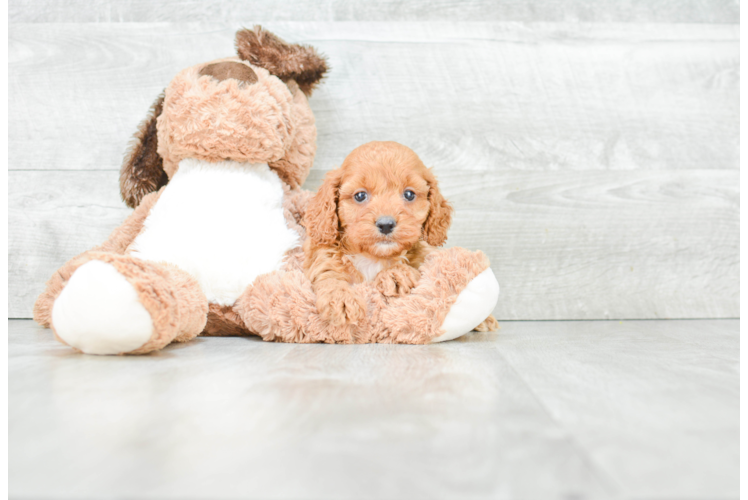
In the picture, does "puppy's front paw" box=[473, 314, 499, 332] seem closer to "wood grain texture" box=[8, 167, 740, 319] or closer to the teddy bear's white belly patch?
"wood grain texture" box=[8, 167, 740, 319]

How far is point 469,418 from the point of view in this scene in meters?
0.55

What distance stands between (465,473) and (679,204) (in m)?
1.23

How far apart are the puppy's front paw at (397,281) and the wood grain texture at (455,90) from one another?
0.45m

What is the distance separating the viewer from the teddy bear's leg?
75 centimetres

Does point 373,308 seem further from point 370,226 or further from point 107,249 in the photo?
point 107,249

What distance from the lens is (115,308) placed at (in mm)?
753

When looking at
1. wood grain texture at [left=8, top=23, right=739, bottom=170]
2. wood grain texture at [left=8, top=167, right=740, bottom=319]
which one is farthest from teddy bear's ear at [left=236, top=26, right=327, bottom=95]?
wood grain texture at [left=8, top=167, right=740, bottom=319]

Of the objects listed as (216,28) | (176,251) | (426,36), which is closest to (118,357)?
(176,251)

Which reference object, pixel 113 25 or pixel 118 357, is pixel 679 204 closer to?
pixel 118 357

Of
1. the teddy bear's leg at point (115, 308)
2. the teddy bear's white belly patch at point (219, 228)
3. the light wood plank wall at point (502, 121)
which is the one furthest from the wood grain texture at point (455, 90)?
the teddy bear's leg at point (115, 308)

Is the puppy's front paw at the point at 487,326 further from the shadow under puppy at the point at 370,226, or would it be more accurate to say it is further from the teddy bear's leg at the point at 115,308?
the teddy bear's leg at the point at 115,308

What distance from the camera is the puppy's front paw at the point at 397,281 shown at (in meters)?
0.99

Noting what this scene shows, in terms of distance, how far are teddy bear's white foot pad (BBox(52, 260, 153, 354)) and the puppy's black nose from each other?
0.39 metres

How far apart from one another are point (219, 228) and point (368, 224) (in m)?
0.32
